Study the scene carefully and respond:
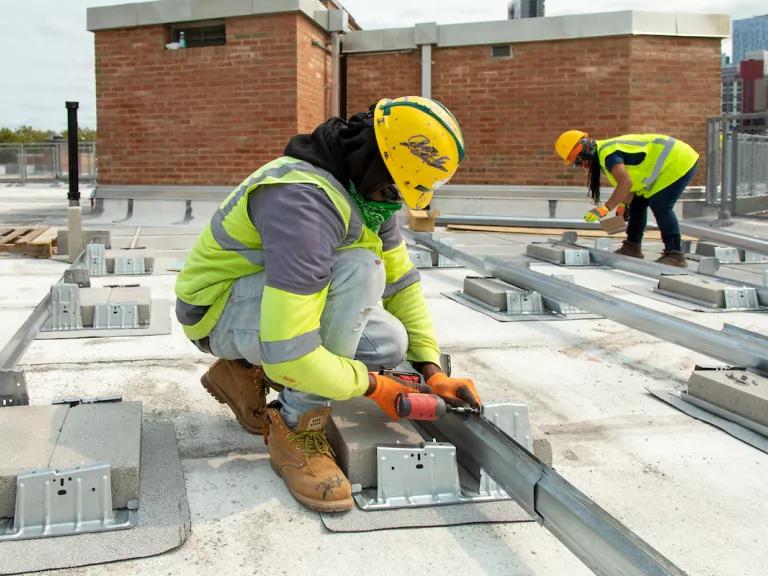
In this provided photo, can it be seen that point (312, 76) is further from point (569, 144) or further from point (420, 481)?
point (420, 481)

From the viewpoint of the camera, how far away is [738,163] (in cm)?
1248

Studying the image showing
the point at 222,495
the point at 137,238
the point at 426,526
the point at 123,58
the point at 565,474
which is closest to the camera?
the point at 426,526

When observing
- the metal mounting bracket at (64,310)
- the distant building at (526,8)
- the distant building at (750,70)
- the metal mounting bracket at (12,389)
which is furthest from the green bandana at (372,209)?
the distant building at (750,70)

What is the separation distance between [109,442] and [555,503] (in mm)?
1444

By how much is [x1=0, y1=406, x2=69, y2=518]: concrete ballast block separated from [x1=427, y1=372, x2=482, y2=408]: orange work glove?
4.19ft

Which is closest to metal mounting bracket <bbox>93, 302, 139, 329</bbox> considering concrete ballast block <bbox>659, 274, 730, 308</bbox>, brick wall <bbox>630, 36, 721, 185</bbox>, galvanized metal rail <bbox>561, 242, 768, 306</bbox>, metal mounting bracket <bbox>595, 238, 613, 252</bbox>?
concrete ballast block <bbox>659, 274, 730, 308</bbox>

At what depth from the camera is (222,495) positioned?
2.60 metres

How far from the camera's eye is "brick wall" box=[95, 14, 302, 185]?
12.3 meters

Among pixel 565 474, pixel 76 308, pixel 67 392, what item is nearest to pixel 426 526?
pixel 565 474

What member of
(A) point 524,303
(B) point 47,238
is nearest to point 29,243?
(B) point 47,238

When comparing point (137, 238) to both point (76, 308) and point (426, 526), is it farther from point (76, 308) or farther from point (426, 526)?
point (426, 526)

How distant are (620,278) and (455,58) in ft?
23.6

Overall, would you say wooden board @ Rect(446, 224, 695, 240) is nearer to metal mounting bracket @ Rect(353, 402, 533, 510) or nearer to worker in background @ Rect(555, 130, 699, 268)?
worker in background @ Rect(555, 130, 699, 268)

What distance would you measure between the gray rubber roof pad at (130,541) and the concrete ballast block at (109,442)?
0.33ft
